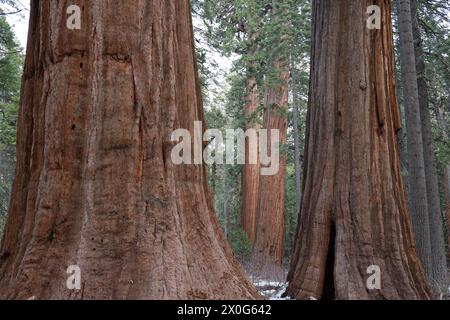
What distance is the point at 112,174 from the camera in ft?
9.89

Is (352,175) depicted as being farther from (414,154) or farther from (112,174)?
(414,154)

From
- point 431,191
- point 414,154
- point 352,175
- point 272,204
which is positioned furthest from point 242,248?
point 352,175

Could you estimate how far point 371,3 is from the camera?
18.0 feet

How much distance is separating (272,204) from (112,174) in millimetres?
11994

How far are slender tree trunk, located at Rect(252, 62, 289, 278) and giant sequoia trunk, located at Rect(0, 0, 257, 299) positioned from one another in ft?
36.1

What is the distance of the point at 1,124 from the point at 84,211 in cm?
1413

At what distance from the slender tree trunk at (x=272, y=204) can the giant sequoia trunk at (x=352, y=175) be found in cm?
864

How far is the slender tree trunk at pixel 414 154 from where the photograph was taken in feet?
27.7

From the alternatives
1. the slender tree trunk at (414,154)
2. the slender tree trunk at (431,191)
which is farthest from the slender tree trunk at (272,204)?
the slender tree trunk at (414,154)

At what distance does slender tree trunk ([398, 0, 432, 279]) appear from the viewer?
8.45m

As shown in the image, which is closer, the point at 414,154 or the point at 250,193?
the point at 414,154

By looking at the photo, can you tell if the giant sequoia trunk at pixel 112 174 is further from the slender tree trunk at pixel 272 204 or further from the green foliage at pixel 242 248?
the green foliage at pixel 242 248
